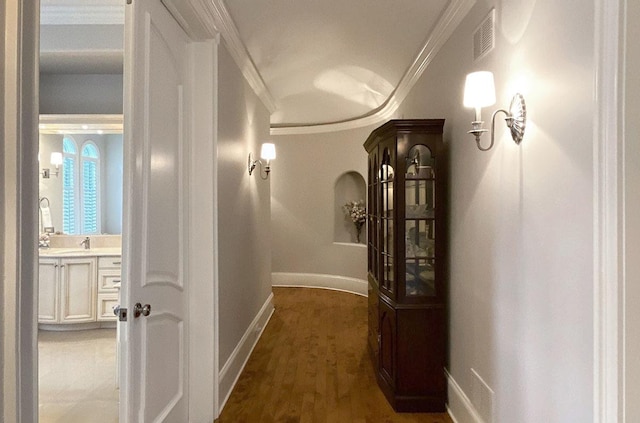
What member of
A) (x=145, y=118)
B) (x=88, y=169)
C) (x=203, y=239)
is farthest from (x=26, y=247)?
(x=88, y=169)

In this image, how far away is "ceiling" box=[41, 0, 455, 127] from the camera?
2.69 metres

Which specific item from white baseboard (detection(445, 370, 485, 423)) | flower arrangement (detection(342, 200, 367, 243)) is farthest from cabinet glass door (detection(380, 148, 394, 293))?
flower arrangement (detection(342, 200, 367, 243))

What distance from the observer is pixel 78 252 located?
13.5ft

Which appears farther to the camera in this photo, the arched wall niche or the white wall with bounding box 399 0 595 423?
the arched wall niche

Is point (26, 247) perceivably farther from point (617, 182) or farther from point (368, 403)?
point (368, 403)

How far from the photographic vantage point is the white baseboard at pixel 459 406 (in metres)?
2.28

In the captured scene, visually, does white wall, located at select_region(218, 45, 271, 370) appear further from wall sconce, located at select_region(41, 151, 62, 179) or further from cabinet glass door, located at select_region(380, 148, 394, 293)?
wall sconce, located at select_region(41, 151, 62, 179)

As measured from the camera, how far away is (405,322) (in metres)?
2.71

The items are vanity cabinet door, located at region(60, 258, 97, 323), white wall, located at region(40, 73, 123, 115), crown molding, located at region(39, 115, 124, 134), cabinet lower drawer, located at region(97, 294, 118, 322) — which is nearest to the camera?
white wall, located at region(40, 73, 123, 115)

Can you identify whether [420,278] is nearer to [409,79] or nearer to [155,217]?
[155,217]

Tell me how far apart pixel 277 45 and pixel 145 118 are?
194 cm

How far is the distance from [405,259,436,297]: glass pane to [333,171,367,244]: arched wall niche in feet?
13.7

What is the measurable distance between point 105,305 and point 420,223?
11.6ft

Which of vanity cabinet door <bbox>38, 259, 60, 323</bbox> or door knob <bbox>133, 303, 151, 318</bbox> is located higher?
door knob <bbox>133, 303, 151, 318</bbox>
